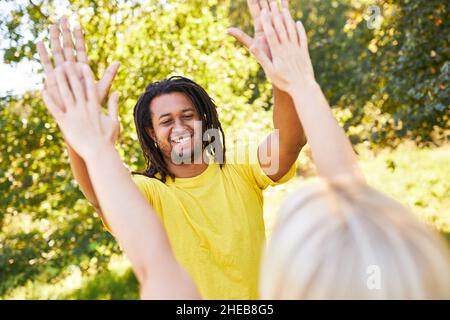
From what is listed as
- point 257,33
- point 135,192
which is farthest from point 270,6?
point 135,192

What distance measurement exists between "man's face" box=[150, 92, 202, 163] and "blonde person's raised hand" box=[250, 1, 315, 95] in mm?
649

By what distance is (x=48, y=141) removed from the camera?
15.4 ft

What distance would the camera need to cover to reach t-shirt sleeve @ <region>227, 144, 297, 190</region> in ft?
5.62

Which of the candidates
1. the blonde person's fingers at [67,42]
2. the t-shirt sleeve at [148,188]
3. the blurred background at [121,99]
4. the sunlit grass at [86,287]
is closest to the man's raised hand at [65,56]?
the blonde person's fingers at [67,42]

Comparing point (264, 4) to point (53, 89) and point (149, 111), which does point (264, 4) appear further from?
point (149, 111)

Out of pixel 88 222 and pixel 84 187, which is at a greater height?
pixel 88 222

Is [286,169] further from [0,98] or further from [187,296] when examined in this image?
[0,98]

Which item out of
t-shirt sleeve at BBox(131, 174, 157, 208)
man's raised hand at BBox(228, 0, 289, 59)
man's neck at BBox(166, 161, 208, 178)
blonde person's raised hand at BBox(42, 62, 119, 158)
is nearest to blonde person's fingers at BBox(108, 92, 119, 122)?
blonde person's raised hand at BBox(42, 62, 119, 158)

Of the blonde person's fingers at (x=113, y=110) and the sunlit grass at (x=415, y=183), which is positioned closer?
the blonde person's fingers at (x=113, y=110)

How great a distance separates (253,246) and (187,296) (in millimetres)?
712

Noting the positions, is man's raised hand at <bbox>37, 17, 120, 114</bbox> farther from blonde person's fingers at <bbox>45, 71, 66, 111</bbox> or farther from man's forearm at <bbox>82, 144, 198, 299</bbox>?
man's forearm at <bbox>82, 144, 198, 299</bbox>

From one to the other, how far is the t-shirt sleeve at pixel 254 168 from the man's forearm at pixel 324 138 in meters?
0.64

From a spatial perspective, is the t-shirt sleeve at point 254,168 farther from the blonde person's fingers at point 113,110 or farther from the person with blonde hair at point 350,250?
the person with blonde hair at point 350,250

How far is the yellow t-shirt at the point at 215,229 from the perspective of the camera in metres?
1.52
